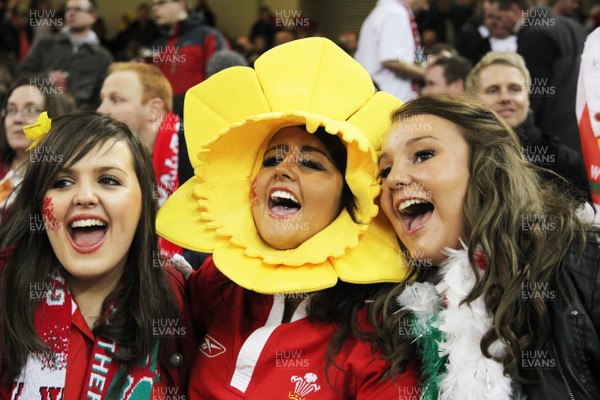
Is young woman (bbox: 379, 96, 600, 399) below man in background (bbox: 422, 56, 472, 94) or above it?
above

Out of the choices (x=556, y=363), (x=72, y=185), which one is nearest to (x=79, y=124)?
(x=72, y=185)

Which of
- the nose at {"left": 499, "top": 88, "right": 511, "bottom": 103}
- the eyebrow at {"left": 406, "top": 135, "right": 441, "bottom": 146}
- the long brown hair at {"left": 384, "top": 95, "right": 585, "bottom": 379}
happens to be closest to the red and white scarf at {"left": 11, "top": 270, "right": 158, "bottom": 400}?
the long brown hair at {"left": 384, "top": 95, "right": 585, "bottom": 379}

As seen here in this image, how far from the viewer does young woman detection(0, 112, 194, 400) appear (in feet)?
7.20

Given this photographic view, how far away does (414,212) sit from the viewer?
2275 millimetres

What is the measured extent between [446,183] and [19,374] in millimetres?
1237

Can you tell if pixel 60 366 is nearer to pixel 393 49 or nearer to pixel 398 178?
pixel 398 178

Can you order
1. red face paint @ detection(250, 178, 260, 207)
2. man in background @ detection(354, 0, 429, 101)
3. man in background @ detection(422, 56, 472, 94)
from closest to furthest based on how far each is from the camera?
red face paint @ detection(250, 178, 260, 207) < man in background @ detection(422, 56, 472, 94) < man in background @ detection(354, 0, 429, 101)

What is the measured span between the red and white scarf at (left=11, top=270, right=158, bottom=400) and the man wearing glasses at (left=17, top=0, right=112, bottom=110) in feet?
10.9

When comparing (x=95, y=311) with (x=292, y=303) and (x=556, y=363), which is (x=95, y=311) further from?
(x=556, y=363)

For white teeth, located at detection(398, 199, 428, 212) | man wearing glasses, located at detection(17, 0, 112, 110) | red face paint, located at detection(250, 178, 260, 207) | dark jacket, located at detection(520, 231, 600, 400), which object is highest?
white teeth, located at detection(398, 199, 428, 212)

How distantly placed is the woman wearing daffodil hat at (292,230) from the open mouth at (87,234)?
18 cm

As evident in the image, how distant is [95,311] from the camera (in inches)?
92.4

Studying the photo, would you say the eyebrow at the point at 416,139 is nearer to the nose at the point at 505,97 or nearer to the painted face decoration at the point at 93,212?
the painted face decoration at the point at 93,212

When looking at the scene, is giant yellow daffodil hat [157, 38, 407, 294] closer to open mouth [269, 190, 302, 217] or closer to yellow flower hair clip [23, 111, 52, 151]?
open mouth [269, 190, 302, 217]
